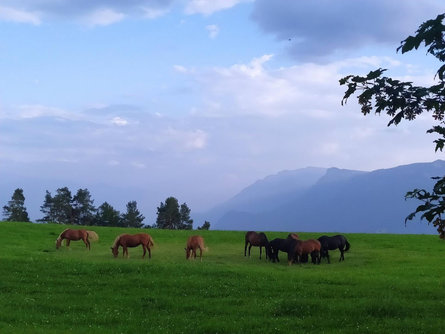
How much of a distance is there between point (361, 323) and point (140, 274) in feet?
39.5

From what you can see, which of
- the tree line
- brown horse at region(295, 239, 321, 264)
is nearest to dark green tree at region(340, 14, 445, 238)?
brown horse at region(295, 239, 321, 264)

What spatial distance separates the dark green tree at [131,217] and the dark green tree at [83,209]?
7.34 m

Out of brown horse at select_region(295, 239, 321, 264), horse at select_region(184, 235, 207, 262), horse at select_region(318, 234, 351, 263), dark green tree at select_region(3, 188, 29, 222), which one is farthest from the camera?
dark green tree at select_region(3, 188, 29, 222)

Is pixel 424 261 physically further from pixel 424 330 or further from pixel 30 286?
pixel 30 286

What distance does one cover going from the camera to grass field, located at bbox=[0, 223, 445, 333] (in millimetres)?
13945

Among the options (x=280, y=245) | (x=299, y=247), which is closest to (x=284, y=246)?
(x=280, y=245)

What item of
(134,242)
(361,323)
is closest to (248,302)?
(361,323)

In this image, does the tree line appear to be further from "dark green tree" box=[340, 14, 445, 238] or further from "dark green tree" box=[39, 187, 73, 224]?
"dark green tree" box=[340, 14, 445, 238]

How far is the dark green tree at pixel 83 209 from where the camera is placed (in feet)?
326

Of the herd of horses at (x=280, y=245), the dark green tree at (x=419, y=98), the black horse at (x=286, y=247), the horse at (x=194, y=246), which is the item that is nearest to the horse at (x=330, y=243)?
the herd of horses at (x=280, y=245)

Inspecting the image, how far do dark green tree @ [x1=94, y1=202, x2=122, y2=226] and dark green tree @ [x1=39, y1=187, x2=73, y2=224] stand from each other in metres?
7.02

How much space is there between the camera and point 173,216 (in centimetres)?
9906

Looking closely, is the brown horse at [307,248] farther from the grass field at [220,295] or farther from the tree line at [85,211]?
the tree line at [85,211]

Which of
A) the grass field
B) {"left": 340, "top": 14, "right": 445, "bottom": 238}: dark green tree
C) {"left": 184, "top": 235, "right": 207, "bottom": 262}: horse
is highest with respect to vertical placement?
{"left": 340, "top": 14, "right": 445, "bottom": 238}: dark green tree
